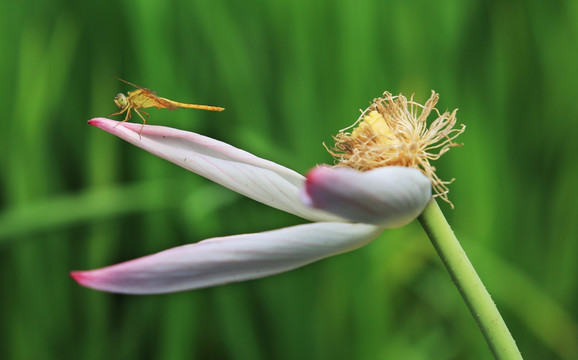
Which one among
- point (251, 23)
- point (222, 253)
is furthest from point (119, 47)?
point (222, 253)

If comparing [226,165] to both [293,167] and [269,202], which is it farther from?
[293,167]

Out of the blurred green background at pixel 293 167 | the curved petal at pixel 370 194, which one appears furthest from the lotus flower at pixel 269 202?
the blurred green background at pixel 293 167

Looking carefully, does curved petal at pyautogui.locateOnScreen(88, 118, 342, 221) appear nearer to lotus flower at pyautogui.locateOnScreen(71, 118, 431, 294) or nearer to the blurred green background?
lotus flower at pyautogui.locateOnScreen(71, 118, 431, 294)

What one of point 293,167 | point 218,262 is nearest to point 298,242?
point 218,262

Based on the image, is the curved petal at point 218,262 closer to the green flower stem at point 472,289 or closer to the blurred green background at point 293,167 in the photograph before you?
the green flower stem at point 472,289

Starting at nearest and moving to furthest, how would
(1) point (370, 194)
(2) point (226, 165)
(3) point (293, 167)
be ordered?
(1) point (370, 194)
(2) point (226, 165)
(3) point (293, 167)

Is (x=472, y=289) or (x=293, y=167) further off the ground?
(x=293, y=167)

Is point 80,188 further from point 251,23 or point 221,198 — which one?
point 251,23
